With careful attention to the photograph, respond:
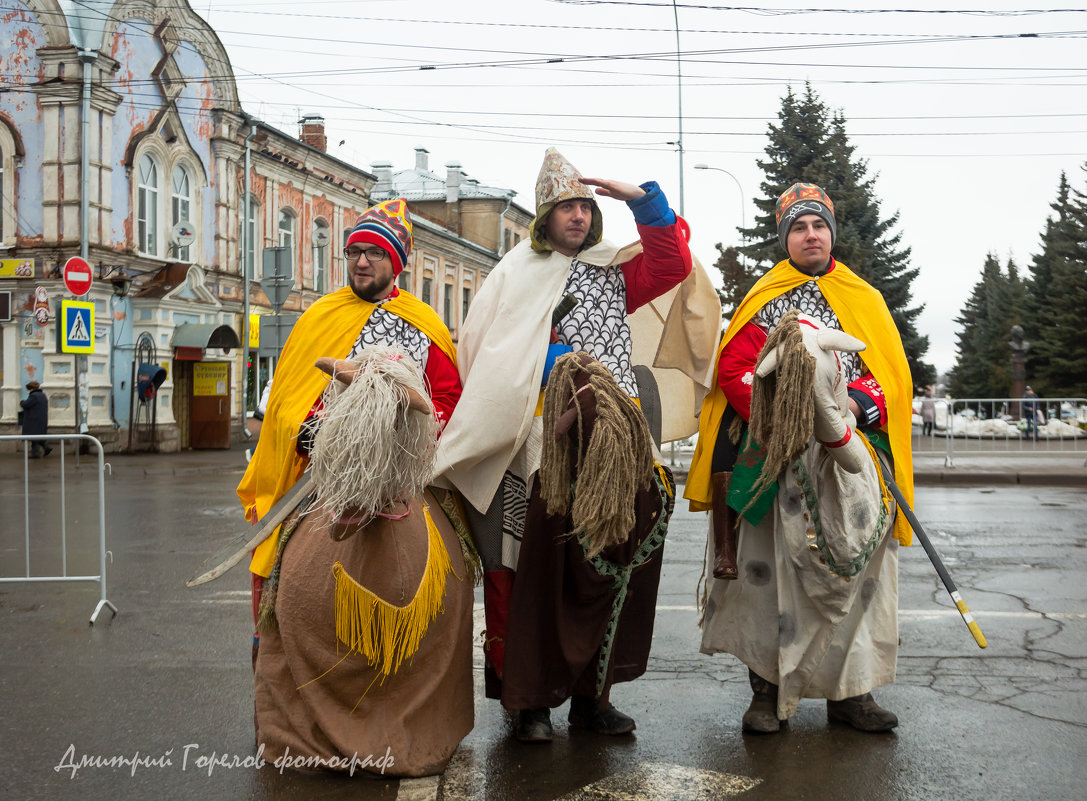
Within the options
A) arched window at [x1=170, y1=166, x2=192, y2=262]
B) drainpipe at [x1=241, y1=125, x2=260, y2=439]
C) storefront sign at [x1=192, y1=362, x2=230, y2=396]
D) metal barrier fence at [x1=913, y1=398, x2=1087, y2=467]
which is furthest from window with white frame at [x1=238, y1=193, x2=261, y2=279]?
metal barrier fence at [x1=913, y1=398, x2=1087, y2=467]

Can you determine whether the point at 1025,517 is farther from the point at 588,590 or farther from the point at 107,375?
the point at 107,375

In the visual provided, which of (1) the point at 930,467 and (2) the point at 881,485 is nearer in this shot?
(2) the point at 881,485

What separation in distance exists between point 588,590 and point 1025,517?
8924mm

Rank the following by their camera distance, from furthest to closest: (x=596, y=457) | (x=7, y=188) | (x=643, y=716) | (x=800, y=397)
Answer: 1. (x=7, y=188)
2. (x=643, y=716)
3. (x=800, y=397)
4. (x=596, y=457)

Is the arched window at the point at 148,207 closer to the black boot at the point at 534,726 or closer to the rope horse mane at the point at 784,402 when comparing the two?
the black boot at the point at 534,726

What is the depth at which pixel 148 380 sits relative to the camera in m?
22.6

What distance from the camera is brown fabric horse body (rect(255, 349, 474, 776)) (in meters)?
3.53

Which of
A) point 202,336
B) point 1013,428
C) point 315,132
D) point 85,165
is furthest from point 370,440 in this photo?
point 315,132

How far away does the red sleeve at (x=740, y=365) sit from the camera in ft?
13.6

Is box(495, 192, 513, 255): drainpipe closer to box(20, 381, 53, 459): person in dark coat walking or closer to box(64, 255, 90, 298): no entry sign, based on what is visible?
box(20, 381, 53, 459): person in dark coat walking

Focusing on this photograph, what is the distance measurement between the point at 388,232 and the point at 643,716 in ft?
7.45

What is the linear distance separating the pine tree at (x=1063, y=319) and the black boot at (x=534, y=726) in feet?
110

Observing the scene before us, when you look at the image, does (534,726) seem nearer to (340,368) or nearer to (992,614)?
(340,368)

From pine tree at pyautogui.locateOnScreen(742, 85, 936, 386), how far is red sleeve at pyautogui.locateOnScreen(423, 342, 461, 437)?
21.4 m
